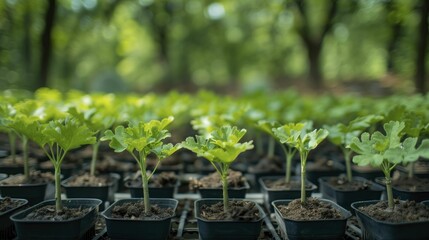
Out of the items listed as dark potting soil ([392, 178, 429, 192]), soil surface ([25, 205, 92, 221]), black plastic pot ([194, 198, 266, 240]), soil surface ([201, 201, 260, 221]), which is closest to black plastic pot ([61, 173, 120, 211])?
soil surface ([25, 205, 92, 221])

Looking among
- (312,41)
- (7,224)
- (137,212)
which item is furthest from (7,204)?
(312,41)

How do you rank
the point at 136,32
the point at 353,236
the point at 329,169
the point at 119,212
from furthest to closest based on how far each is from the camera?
the point at 136,32, the point at 329,169, the point at 353,236, the point at 119,212

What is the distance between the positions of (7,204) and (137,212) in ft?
2.76

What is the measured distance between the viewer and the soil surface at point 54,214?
1.83 metres

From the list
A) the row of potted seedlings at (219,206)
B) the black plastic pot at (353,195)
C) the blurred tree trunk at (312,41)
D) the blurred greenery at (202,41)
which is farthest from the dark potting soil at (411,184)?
the blurred tree trunk at (312,41)

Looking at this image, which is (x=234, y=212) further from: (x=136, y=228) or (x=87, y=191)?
(x=87, y=191)

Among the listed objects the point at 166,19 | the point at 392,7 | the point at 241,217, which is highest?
the point at 166,19

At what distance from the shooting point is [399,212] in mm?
1777

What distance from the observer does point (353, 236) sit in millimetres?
2062

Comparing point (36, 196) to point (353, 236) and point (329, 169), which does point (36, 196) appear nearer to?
point (353, 236)

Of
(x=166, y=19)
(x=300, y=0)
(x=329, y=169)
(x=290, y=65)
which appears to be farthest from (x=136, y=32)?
(x=329, y=169)

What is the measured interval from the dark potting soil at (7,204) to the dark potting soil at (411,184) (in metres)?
2.57

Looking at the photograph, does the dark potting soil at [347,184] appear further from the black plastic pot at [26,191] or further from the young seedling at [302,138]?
the black plastic pot at [26,191]

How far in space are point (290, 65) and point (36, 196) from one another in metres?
25.9
